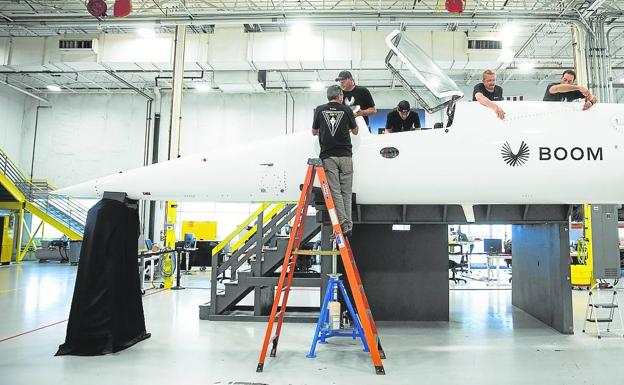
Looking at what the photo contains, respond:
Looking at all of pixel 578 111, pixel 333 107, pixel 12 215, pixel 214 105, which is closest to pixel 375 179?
pixel 333 107

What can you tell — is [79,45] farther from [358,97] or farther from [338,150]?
[338,150]

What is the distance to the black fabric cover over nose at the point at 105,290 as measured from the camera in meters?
5.81

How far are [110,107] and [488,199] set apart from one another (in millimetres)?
22695

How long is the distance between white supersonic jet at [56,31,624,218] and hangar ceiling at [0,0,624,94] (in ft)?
26.0

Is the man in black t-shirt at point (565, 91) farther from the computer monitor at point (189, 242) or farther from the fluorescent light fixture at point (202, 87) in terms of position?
the fluorescent light fixture at point (202, 87)

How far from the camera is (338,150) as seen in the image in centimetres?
519

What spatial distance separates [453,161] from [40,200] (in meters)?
23.0

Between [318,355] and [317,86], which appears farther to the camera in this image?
[317,86]

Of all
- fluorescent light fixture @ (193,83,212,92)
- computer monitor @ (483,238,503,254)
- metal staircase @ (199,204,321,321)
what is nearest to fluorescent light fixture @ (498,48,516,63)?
computer monitor @ (483,238,503,254)

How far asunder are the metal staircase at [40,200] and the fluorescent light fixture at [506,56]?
760 inches

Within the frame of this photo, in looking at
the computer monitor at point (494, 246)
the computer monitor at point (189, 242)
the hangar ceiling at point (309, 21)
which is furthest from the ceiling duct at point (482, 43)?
the computer monitor at point (189, 242)

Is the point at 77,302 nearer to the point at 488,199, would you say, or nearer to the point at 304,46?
the point at 488,199

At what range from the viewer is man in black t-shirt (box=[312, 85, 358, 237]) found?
512 centimetres

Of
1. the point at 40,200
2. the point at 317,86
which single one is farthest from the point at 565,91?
the point at 40,200
